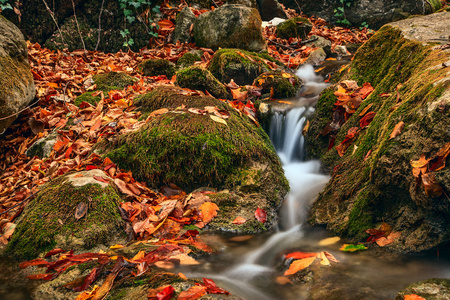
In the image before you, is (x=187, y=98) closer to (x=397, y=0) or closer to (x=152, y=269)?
(x=152, y=269)

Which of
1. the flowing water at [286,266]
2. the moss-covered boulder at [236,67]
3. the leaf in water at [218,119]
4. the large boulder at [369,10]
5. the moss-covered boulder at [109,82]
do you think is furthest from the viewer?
the large boulder at [369,10]

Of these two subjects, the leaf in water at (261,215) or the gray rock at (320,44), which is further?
the gray rock at (320,44)

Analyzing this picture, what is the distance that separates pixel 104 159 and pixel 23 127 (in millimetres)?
2365

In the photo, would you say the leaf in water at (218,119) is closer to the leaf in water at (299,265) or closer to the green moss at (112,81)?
the leaf in water at (299,265)

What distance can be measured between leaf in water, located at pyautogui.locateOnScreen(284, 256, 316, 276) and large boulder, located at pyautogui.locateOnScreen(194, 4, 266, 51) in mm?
5672

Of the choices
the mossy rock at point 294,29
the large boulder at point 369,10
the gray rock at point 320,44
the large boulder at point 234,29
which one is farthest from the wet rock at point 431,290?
the large boulder at point 369,10

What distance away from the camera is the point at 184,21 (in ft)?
25.6

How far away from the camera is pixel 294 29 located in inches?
Result: 347

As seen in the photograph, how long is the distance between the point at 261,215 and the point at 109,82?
3.89 meters

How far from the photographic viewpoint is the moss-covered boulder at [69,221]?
2.53m

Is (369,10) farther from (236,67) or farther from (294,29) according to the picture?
(236,67)

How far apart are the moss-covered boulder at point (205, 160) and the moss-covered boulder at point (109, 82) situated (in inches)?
80.6

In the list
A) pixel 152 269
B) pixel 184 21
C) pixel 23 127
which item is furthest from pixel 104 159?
pixel 184 21

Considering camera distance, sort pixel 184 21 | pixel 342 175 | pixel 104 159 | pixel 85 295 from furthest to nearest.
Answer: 1. pixel 184 21
2. pixel 104 159
3. pixel 342 175
4. pixel 85 295
